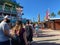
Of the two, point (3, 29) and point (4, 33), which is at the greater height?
point (3, 29)

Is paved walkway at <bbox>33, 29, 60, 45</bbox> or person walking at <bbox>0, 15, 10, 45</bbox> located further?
paved walkway at <bbox>33, 29, 60, 45</bbox>

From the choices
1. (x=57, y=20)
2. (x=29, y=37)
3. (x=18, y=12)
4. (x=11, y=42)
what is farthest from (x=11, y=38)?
(x=57, y=20)

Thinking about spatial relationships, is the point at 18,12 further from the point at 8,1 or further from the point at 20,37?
the point at 20,37

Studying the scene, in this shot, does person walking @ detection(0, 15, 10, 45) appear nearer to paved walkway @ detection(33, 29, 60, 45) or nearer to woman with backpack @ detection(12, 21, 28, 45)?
woman with backpack @ detection(12, 21, 28, 45)

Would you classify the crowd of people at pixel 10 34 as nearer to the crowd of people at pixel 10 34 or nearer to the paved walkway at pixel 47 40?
the crowd of people at pixel 10 34

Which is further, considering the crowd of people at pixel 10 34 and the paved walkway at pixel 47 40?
the paved walkway at pixel 47 40

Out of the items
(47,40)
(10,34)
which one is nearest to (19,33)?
(10,34)

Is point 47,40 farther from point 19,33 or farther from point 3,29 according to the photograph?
point 3,29

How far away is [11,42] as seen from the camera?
6875 mm

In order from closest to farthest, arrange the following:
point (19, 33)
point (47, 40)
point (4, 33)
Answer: point (4, 33) < point (19, 33) < point (47, 40)

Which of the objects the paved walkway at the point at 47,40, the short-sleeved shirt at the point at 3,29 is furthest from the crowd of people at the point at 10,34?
the paved walkway at the point at 47,40

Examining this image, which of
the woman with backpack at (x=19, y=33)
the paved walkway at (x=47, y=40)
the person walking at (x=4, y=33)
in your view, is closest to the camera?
the person walking at (x=4, y=33)

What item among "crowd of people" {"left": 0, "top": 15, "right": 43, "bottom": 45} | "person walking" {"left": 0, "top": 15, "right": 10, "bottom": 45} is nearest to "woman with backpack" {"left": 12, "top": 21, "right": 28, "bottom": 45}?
"crowd of people" {"left": 0, "top": 15, "right": 43, "bottom": 45}

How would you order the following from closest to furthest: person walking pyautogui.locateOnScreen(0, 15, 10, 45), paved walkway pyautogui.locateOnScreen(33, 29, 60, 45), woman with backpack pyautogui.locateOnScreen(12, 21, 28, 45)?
person walking pyautogui.locateOnScreen(0, 15, 10, 45)
woman with backpack pyautogui.locateOnScreen(12, 21, 28, 45)
paved walkway pyautogui.locateOnScreen(33, 29, 60, 45)
